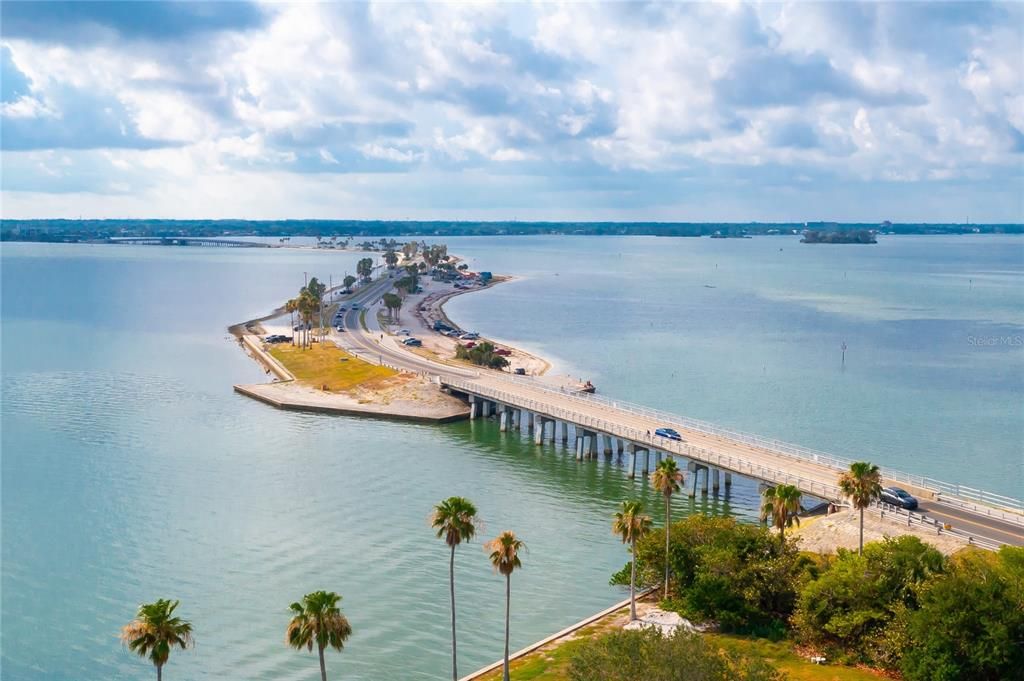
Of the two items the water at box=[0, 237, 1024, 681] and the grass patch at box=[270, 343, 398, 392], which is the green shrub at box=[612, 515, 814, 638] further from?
the grass patch at box=[270, 343, 398, 392]

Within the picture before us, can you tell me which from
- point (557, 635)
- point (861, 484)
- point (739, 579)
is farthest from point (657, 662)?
point (861, 484)

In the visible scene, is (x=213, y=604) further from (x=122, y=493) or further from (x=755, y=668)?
(x=755, y=668)

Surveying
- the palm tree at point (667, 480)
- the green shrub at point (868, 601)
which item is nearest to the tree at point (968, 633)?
the green shrub at point (868, 601)

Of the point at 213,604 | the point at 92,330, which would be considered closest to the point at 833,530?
the point at 213,604

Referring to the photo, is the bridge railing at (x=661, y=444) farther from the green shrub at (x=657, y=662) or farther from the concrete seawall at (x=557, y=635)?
the green shrub at (x=657, y=662)

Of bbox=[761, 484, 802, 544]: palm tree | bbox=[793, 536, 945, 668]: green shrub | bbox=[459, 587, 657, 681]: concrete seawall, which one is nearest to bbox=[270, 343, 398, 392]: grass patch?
bbox=[459, 587, 657, 681]: concrete seawall

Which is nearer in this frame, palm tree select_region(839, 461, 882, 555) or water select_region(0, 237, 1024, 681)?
palm tree select_region(839, 461, 882, 555)
